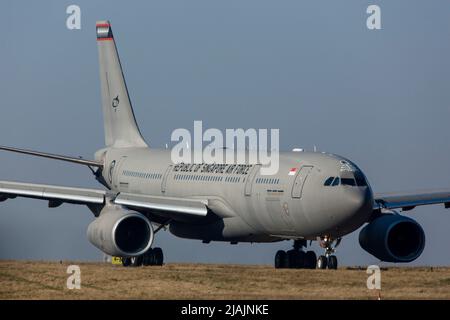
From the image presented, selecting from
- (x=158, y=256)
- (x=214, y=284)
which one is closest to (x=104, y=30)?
(x=158, y=256)

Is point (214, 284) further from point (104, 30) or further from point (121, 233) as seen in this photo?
point (104, 30)

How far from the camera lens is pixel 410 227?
A: 4797 centimetres

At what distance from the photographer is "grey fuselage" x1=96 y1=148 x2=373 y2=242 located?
44406mm

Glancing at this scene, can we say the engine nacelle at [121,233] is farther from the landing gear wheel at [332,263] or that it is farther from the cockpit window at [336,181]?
the cockpit window at [336,181]

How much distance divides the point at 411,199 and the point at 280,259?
5.60m

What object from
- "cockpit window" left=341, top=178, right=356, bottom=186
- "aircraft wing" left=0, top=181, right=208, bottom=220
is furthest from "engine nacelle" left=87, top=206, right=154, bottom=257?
"cockpit window" left=341, top=178, right=356, bottom=186

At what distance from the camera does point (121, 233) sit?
1833 inches

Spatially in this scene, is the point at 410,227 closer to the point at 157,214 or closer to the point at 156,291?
the point at 157,214

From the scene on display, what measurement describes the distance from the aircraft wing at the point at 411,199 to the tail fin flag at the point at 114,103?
14748mm

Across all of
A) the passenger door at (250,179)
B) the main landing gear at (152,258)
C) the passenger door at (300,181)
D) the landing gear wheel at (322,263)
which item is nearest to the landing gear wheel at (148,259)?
the main landing gear at (152,258)

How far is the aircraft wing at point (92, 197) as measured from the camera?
49125 mm

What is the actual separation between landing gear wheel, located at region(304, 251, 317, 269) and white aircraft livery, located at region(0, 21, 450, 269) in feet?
0.12

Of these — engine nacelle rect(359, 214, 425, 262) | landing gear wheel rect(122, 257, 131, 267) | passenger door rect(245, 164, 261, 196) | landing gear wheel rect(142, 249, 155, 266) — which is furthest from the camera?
landing gear wheel rect(142, 249, 155, 266)

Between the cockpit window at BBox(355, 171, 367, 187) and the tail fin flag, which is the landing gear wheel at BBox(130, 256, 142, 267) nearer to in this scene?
the cockpit window at BBox(355, 171, 367, 187)
